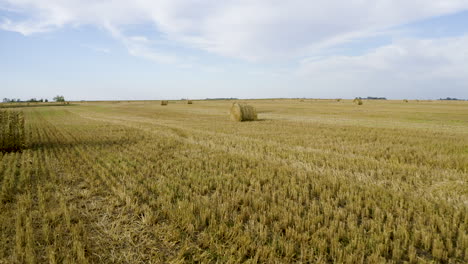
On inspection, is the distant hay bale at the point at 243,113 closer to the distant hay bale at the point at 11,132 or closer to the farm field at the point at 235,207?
the farm field at the point at 235,207

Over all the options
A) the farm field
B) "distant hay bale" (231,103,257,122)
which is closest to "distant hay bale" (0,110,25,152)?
the farm field

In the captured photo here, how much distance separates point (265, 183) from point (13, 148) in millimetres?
9548

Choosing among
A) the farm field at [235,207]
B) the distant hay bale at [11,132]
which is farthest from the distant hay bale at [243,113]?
the distant hay bale at [11,132]

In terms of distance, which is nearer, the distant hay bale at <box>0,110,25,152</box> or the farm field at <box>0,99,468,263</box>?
the farm field at <box>0,99,468,263</box>

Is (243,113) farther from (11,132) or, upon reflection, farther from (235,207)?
(235,207)

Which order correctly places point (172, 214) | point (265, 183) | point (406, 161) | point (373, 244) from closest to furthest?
1. point (373, 244)
2. point (172, 214)
3. point (265, 183)
4. point (406, 161)

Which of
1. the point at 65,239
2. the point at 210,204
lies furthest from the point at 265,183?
the point at 65,239

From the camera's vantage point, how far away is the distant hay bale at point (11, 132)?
9.07 metres

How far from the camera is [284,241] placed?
10.8ft

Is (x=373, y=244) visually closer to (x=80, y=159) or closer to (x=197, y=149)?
(x=197, y=149)

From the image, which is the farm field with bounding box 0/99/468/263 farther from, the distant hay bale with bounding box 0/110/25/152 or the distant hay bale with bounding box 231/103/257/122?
the distant hay bale with bounding box 231/103/257/122

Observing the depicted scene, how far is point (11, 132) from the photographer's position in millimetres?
9195

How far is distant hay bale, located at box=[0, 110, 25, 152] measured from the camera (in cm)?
907

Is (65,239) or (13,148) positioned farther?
(13,148)
